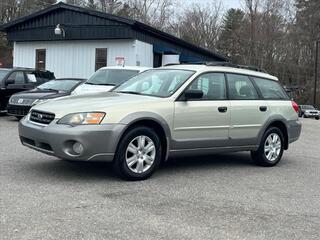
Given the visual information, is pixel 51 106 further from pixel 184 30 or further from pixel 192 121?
pixel 184 30

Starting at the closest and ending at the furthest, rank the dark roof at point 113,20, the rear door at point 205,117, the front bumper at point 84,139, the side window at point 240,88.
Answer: the front bumper at point 84,139 < the rear door at point 205,117 < the side window at point 240,88 < the dark roof at point 113,20

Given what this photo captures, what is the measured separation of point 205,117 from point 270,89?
201 cm

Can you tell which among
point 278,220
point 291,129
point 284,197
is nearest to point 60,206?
point 278,220

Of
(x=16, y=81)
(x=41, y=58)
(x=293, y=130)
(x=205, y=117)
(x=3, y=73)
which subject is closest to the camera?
(x=205, y=117)

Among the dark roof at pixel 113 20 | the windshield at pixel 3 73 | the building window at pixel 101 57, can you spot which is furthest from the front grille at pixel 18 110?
the building window at pixel 101 57

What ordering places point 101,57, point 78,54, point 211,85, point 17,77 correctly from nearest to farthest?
point 211,85, point 17,77, point 101,57, point 78,54

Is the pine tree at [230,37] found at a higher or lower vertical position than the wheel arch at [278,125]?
higher

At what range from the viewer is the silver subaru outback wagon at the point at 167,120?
6.41 metres

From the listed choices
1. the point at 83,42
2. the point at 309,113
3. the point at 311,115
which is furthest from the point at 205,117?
the point at 309,113

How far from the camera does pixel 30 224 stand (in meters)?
4.69

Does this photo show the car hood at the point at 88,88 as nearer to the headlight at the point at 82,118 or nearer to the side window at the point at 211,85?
the side window at the point at 211,85

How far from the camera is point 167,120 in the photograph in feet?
23.0

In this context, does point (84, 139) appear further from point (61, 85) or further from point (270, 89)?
point (61, 85)

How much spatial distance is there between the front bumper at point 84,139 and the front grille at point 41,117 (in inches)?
5.2
